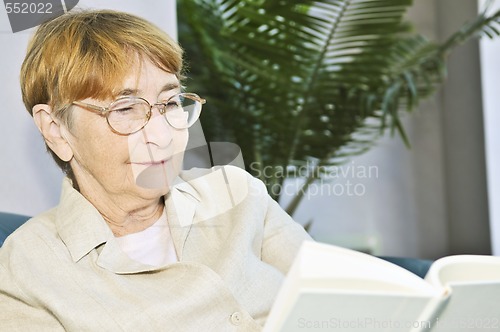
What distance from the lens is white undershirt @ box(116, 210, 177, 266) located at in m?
1.19

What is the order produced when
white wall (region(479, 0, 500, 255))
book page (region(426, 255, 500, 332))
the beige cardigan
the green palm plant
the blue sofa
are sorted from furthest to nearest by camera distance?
white wall (region(479, 0, 500, 255)) → the green palm plant → the blue sofa → the beige cardigan → book page (region(426, 255, 500, 332))

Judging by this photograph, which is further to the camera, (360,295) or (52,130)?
(52,130)

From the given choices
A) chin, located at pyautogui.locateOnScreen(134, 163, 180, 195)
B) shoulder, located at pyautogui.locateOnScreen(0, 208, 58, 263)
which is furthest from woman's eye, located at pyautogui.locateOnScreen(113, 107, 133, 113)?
shoulder, located at pyautogui.locateOnScreen(0, 208, 58, 263)

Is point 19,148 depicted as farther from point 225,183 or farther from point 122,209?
point 225,183

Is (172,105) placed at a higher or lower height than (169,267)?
higher

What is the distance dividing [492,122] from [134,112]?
2587mm

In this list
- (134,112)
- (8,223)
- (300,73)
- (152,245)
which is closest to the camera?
(134,112)

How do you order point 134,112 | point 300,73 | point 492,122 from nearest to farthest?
1. point 134,112
2. point 300,73
3. point 492,122

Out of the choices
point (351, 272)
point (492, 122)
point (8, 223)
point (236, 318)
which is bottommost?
point (492, 122)

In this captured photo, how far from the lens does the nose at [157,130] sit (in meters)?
1.12

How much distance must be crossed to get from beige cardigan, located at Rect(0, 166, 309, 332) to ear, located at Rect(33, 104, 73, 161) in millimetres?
50

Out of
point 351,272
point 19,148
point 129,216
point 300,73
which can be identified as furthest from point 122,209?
point 300,73

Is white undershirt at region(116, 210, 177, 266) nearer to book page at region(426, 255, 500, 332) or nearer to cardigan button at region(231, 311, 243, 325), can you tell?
cardigan button at region(231, 311, 243, 325)

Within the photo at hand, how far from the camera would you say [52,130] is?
47.6 inches
